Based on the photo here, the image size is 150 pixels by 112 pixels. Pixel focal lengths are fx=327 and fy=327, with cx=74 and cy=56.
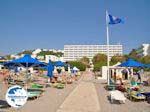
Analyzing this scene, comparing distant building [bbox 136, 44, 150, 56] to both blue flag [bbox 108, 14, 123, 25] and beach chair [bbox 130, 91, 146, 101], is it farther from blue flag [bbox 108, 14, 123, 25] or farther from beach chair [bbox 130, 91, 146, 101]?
beach chair [bbox 130, 91, 146, 101]

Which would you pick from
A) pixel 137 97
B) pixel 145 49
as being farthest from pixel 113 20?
pixel 145 49

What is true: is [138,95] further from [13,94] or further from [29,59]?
[13,94]

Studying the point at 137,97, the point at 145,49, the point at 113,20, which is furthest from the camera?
the point at 145,49

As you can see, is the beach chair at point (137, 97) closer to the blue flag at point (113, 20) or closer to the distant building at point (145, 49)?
the blue flag at point (113, 20)

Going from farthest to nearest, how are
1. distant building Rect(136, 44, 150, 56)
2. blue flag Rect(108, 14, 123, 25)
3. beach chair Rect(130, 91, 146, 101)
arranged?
1. distant building Rect(136, 44, 150, 56)
2. blue flag Rect(108, 14, 123, 25)
3. beach chair Rect(130, 91, 146, 101)

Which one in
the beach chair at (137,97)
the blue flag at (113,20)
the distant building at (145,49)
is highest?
the distant building at (145,49)

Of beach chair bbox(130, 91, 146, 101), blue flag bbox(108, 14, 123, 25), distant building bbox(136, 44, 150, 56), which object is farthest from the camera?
distant building bbox(136, 44, 150, 56)

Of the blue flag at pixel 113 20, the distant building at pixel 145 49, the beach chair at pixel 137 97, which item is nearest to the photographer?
the beach chair at pixel 137 97

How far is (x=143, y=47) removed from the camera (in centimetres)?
18500

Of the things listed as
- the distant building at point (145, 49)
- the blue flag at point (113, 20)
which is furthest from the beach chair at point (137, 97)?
the distant building at point (145, 49)

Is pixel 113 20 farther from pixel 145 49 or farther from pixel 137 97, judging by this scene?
pixel 145 49

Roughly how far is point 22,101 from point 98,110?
4.29m

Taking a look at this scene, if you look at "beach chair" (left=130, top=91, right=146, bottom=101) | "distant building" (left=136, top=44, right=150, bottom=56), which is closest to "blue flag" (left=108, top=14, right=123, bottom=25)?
"beach chair" (left=130, top=91, right=146, bottom=101)

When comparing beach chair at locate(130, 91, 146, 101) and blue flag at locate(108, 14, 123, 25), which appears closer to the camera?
beach chair at locate(130, 91, 146, 101)
